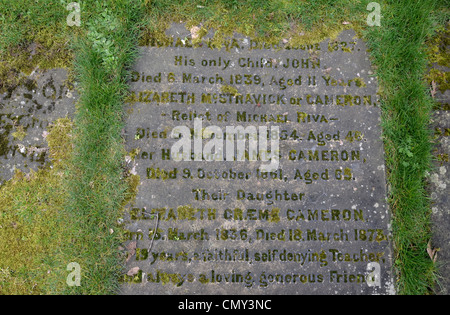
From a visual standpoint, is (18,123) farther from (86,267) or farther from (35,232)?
(86,267)

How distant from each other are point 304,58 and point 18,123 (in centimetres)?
279

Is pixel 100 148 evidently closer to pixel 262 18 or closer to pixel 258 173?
pixel 258 173

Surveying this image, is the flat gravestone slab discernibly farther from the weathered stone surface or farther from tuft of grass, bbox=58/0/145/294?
the weathered stone surface

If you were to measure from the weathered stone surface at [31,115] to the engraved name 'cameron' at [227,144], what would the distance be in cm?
112

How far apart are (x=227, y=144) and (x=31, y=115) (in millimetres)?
1881

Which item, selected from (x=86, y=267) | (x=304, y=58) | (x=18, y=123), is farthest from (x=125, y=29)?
(x=86, y=267)

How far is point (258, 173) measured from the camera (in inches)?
112

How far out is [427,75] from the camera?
308cm

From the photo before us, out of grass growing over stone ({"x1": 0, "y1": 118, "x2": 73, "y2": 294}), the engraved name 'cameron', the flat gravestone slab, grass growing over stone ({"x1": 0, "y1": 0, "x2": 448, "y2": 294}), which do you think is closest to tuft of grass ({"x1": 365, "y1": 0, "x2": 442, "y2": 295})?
grass growing over stone ({"x1": 0, "y1": 0, "x2": 448, "y2": 294})

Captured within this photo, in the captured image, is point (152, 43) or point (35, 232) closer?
point (35, 232)

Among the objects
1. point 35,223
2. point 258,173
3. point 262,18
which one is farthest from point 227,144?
point 35,223

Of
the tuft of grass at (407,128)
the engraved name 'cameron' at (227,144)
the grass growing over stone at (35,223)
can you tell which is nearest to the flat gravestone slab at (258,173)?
the engraved name 'cameron' at (227,144)

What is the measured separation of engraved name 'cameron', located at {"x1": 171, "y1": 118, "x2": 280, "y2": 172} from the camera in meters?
2.86

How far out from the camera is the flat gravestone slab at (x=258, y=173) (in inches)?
107
